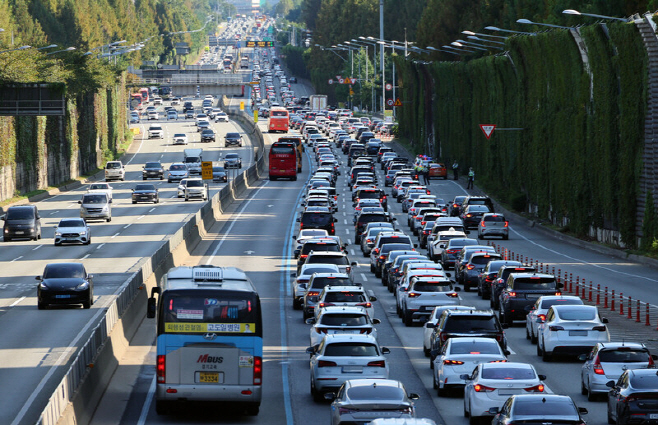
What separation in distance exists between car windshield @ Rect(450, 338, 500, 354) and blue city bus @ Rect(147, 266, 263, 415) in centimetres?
465

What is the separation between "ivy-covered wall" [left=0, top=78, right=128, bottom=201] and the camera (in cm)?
8631

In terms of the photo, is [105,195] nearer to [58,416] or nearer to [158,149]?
[58,416]

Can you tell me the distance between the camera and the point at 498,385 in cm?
2167

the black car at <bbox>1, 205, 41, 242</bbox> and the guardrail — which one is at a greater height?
the guardrail

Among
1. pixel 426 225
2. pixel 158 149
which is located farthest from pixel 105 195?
pixel 158 149

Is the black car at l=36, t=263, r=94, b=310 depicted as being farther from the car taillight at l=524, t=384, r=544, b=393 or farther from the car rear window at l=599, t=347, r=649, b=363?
the car taillight at l=524, t=384, r=544, b=393

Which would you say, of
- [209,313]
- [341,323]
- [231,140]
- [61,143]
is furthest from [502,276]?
[231,140]

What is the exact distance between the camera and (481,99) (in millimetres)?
101625

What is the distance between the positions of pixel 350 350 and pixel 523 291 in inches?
473

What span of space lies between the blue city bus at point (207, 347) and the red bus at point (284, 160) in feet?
263

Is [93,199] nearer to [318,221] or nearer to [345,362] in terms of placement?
[318,221]

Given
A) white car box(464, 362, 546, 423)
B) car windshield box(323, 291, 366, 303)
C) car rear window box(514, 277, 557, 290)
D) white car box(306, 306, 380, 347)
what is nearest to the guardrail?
white car box(306, 306, 380, 347)

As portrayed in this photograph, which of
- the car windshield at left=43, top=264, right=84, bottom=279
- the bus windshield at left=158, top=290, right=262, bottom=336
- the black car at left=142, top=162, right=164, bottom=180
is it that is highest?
the bus windshield at left=158, top=290, right=262, bottom=336

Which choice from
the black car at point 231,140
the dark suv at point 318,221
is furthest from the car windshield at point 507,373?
the black car at point 231,140
